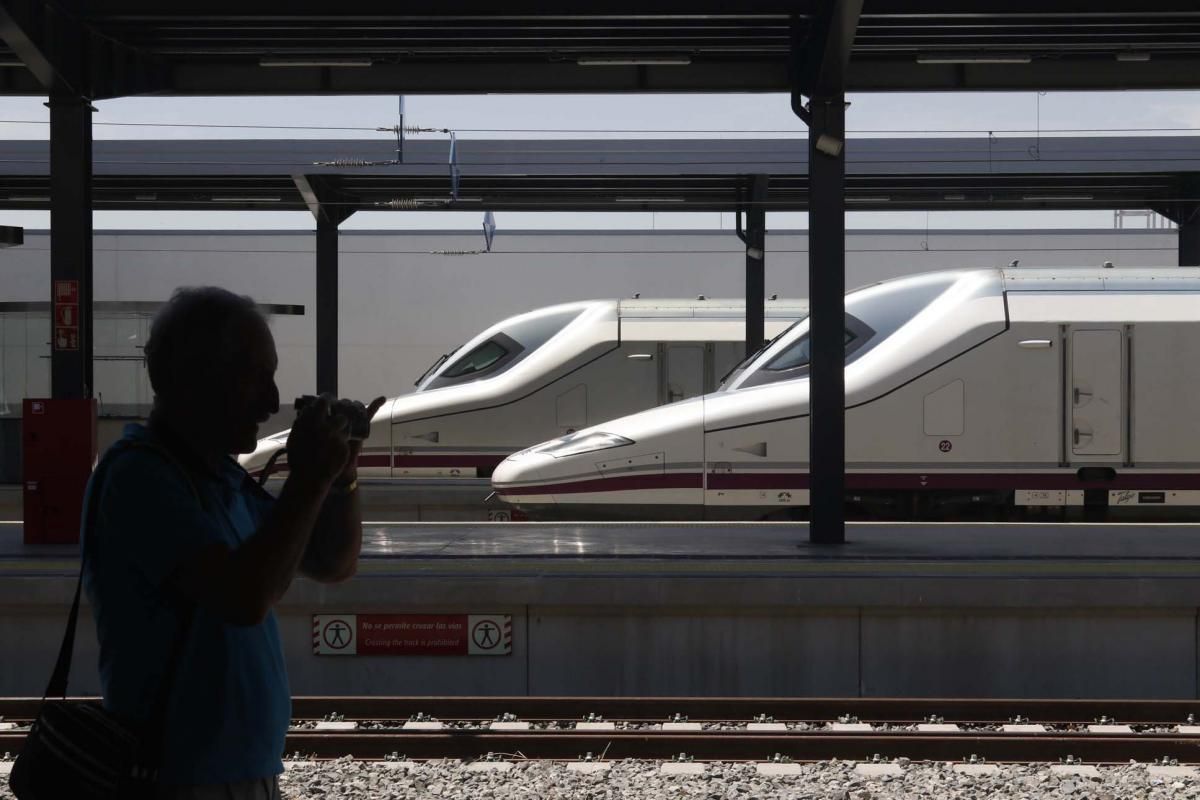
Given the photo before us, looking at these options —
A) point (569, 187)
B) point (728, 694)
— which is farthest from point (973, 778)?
point (569, 187)

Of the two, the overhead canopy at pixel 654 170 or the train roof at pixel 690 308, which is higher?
the overhead canopy at pixel 654 170

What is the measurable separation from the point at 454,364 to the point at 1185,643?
9.43 meters

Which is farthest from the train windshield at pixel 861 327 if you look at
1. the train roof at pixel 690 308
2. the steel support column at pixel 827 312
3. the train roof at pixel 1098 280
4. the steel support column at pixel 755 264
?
the steel support column at pixel 755 264

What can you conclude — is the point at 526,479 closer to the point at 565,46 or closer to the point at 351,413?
the point at 565,46

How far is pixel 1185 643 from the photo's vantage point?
7801 millimetres

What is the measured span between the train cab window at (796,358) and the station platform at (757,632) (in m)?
3.65

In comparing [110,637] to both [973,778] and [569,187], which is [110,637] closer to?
[973,778]

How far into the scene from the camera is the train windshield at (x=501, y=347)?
15.2m

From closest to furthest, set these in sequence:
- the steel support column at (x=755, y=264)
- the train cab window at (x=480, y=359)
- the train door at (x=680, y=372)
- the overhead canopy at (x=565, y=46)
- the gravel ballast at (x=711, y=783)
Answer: the gravel ballast at (x=711, y=783) < the overhead canopy at (x=565, y=46) < the train door at (x=680, y=372) < the train cab window at (x=480, y=359) < the steel support column at (x=755, y=264)

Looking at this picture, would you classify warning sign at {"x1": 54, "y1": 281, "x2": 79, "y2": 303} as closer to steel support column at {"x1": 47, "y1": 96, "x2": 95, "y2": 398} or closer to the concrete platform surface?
steel support column at {"x1": 47, "y1": 96, "x2": 95, "y2": 398}

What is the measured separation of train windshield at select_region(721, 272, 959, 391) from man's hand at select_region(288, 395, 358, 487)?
31.1 ft

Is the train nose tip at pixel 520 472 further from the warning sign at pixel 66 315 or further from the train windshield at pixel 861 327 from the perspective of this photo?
the warning sign at pixel 66 315

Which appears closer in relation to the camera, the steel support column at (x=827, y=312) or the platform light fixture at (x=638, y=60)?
the steel support column at (x=827, y=312)

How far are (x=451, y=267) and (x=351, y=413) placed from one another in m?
24.4
